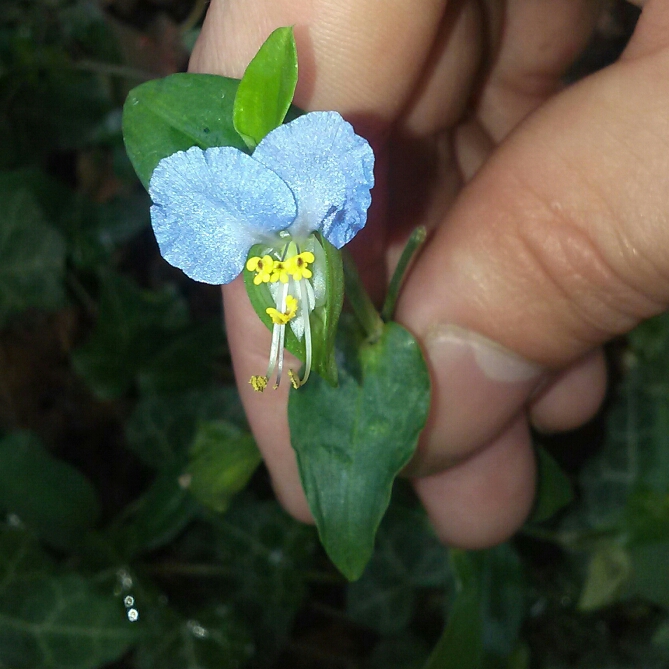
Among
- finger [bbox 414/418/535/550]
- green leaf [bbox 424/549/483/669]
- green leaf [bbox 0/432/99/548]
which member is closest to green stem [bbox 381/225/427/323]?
finger [bbox 414/418/535/550]

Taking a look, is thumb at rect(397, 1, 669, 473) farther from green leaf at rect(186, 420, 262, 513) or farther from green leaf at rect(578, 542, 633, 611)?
green leaf at rect(578, 542, 633, 611)

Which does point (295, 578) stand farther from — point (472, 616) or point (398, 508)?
point (472, 616)

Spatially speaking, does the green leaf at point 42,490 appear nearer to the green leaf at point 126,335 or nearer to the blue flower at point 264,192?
the green leaf at point 126,335

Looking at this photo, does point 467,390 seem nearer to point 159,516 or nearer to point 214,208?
point 214,208

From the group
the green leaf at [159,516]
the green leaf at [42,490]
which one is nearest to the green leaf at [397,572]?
the green leaf at [159,516]

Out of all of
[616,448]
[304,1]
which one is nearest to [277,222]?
[304,1]
